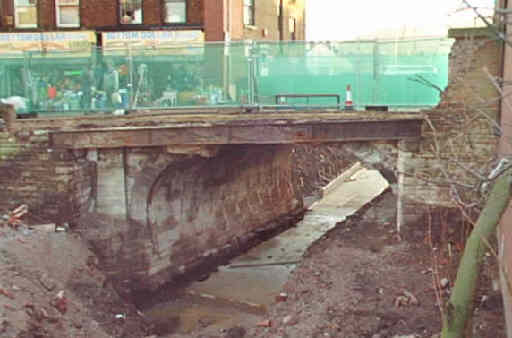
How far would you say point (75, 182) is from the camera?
573 inches

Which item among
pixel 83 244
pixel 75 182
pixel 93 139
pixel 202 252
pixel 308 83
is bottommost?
pixel 202 252

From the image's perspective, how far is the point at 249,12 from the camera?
2541 cm

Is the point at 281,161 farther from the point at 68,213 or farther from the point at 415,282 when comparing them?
the point at 415,282

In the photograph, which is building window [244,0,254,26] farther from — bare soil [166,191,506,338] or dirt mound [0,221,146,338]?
dirt mound [0,221,146,338]

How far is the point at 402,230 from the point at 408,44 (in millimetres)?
4410

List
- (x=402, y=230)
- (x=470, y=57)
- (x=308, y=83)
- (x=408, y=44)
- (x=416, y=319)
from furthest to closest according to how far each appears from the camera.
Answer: (x=308, y=83), (x=408, y=44), (x=402, y=230), (x=470, y=57), (x=416, y=319)

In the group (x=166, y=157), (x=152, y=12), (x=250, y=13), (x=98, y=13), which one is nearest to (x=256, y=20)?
(x=250, y=13)

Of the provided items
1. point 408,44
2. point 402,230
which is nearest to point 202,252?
point 402,230

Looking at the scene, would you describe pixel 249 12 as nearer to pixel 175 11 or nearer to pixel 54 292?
pixel 175 11

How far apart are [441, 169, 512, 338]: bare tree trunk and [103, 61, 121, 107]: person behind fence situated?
1279 cm

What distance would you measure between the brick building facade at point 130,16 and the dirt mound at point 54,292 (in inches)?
434

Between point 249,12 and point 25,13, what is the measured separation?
8978 mm

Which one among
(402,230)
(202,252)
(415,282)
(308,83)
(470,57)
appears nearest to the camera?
(415,282)

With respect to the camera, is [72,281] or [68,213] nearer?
[72,281]
